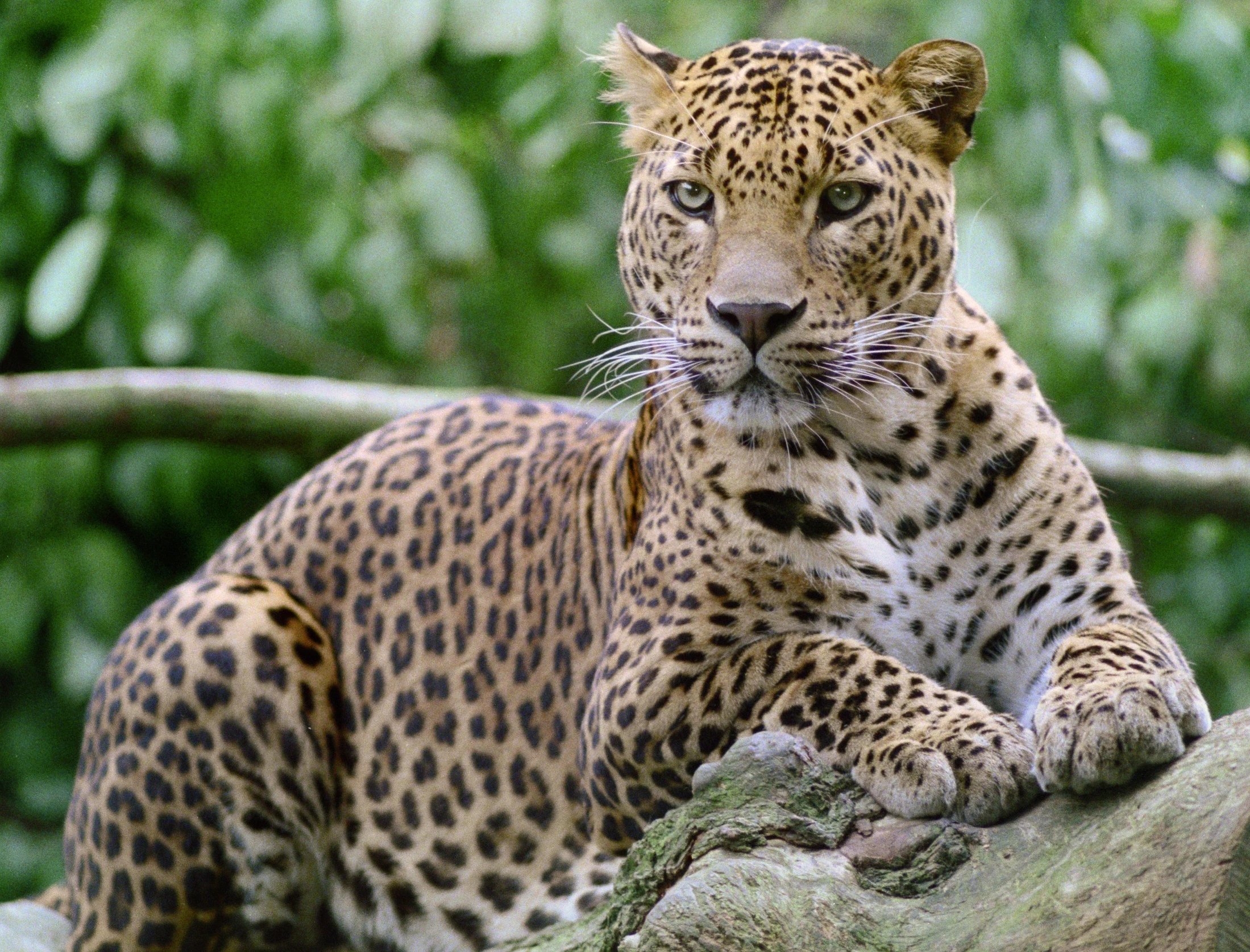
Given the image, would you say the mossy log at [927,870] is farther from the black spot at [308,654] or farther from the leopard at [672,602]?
the black spot at [308,654]

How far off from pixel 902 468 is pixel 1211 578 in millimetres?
7317

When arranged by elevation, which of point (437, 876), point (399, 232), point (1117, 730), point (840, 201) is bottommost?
point (437, 876)

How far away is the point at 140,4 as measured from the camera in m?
11.3

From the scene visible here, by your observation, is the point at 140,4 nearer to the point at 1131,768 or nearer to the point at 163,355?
the point at 163,355

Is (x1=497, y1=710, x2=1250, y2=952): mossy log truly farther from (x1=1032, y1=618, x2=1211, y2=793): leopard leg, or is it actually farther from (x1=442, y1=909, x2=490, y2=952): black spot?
(x1=442, y1=909, x2=490, y2=952): black spot

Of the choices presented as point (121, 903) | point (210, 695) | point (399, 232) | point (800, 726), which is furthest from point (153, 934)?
point (399, 232)

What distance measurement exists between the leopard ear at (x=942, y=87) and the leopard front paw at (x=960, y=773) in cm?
221

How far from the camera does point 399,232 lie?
41.0 ft

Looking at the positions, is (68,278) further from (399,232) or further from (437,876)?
(437,876)

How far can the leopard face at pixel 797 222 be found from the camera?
5.32 metres

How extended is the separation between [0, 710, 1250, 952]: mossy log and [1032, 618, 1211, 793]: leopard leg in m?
0.06

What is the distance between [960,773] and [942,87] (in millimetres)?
2581

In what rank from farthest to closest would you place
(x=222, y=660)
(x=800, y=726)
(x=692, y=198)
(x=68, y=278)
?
1. (x=68, y=278)
2. (x=222, y=660)
3. (x=692, y=198)
4. (x=800, y=726)

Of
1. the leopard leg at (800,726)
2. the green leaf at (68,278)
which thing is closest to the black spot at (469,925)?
the leopard leg at (800,726)
